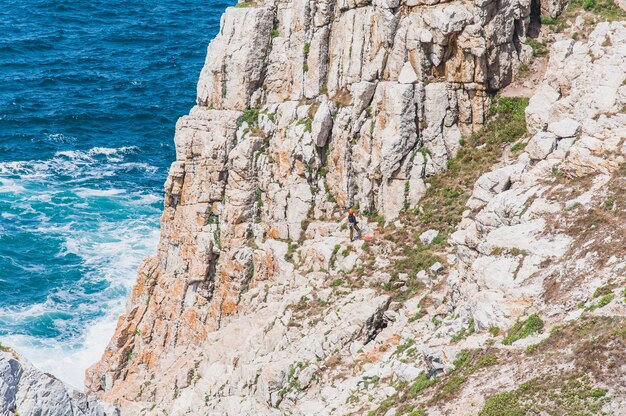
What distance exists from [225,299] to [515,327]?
25393 millimetres

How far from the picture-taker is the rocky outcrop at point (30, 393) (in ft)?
108

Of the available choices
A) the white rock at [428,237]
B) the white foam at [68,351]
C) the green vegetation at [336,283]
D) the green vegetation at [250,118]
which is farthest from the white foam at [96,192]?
the white rock at [428,237]

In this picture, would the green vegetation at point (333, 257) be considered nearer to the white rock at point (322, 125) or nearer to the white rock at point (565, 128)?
the white rock at point (322, 125)

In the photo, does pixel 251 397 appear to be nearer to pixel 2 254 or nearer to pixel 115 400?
pixel 115 400

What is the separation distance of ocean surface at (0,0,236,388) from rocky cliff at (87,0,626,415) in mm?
12360

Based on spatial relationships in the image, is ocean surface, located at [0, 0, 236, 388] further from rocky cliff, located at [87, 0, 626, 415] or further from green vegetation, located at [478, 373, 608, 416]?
green vegetation, located at [478, 373, 608, 416]

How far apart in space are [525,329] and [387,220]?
17.8m

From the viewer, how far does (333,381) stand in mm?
43812

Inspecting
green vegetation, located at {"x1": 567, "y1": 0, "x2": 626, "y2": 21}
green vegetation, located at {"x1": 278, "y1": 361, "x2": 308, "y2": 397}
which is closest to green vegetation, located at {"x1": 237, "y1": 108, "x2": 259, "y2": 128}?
green vegetation, located at {"x1": 278, "y1": 361, "x2": 308, "y2": 397}

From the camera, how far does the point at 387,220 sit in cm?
5219

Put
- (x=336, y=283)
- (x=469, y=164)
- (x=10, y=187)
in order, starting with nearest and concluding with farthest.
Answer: (x=336, y=283) → (x=469, y=164) → (x=10, y=187)

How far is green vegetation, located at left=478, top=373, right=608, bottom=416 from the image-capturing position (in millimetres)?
30328

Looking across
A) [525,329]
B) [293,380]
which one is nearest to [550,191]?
[525,329]

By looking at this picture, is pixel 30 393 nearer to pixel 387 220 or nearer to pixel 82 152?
pixel 387 220
